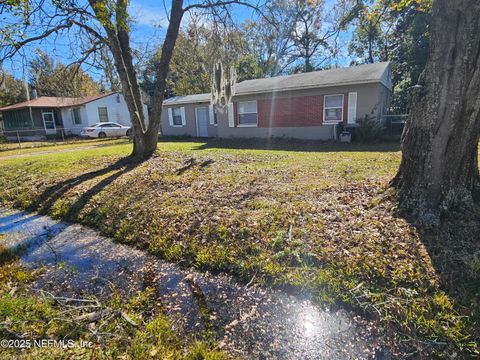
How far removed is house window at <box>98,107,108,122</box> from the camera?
26875mm

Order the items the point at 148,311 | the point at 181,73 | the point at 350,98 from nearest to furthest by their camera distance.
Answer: the point at 148,311, the point at 350,98, the point at 181,73

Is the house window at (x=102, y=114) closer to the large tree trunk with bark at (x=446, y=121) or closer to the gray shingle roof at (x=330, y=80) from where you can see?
the gray shingle roof at (x=330, y=80)

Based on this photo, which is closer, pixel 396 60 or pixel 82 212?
pixel 82 212

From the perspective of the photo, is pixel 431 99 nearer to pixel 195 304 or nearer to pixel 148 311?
pixel 195 304

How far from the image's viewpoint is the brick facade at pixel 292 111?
13961 millimetres

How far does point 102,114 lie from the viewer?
27.1 meters

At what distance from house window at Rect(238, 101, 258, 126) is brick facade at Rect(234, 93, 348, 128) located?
0.48 metres

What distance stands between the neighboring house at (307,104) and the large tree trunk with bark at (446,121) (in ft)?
30.5

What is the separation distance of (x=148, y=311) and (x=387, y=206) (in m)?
3.61

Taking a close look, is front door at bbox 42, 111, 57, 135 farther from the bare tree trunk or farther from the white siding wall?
the bare tree trunk

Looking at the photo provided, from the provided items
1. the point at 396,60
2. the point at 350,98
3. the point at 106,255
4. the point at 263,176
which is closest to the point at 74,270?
the point at 106,255

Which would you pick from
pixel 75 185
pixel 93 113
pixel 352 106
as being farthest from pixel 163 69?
pixel 93 113

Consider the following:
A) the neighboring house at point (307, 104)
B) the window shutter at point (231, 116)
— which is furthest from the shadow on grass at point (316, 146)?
the window shutter at point (231, 116)

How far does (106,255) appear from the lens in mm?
4102
